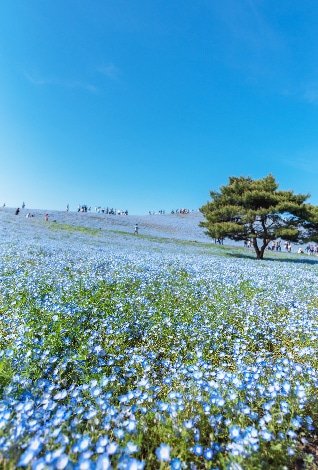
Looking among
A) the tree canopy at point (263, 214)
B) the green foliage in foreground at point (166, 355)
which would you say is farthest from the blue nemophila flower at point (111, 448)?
the tree canopy at point (263, 214)

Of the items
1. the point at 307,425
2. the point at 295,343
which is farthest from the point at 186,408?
the point at 295,343

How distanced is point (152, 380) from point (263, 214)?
20758mm

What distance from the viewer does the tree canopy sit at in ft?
70.8

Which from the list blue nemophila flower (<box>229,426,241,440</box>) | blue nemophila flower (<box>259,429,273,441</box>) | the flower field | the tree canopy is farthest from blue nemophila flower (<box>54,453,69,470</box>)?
the tree canopy

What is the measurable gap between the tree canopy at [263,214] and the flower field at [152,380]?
15242 mm

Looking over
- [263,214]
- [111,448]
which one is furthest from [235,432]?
[263,214]

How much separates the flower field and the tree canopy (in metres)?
15.2

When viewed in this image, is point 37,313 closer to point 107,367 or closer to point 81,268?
point 107,367

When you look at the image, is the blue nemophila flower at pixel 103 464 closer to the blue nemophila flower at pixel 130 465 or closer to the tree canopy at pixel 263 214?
the blue nemophila flower at pixel 130 465

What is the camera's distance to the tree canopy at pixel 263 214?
850 inches

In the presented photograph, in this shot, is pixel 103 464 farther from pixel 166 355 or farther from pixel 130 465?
pixel 166 355

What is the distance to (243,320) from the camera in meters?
5.46

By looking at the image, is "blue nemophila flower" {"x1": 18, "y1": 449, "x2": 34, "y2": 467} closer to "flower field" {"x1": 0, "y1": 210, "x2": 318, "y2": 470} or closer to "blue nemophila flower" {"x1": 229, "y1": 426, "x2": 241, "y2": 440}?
"flower field" {"x1": 0, "y1": 210, "x2": 318, "y2": 470}

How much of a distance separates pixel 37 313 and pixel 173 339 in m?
2.52
